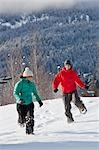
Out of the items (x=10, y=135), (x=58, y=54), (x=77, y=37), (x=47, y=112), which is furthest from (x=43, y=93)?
(x=77, y=37)

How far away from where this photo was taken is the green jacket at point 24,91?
8930 millimetres

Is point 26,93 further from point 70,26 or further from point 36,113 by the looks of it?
point 70,26

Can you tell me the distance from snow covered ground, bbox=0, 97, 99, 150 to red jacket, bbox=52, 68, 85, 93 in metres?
0.72

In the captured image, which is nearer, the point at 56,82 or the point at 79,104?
the point at 56,82

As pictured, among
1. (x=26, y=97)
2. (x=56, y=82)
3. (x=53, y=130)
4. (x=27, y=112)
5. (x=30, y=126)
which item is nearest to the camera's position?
(x=30, y=126)

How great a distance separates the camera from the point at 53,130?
9203 mm

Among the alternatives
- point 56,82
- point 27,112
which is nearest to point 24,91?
point 27,112

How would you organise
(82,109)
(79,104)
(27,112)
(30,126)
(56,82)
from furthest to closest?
(82,109)
(79,104)
(56,82)
(27,112)
(30,126)

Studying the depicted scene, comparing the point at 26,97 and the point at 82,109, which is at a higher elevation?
the point at 26,97

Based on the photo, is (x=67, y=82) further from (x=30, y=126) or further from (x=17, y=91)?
(x=30, y=126)

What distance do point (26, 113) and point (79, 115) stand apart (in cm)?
227

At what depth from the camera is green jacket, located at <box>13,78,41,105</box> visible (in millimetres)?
8930

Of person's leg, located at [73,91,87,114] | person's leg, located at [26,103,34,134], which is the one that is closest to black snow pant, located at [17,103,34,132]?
person's leg, located at [26,103,34,134]

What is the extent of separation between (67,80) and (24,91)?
1579 millimetres
